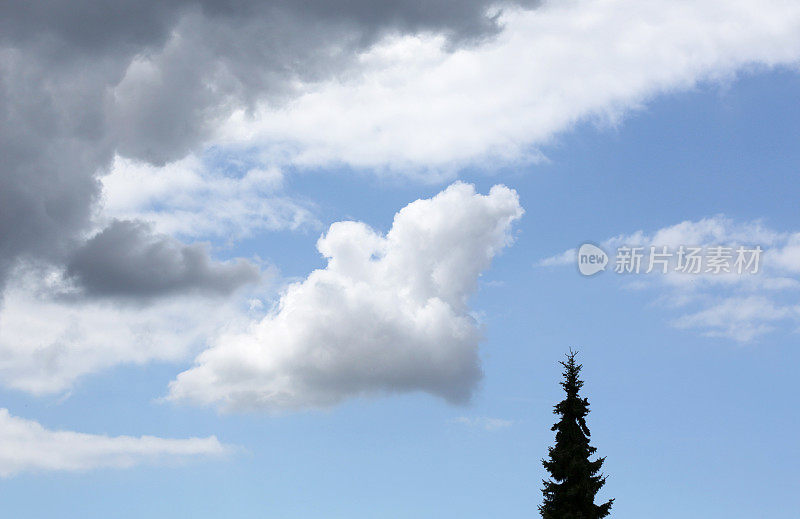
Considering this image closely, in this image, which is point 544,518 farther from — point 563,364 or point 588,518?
point 563,364

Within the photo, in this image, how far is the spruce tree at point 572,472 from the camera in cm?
5900

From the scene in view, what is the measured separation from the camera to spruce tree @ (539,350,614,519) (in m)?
59.0

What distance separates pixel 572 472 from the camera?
59.3 meters

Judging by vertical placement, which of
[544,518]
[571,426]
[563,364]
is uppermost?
[563,364]

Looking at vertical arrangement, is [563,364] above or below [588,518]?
above

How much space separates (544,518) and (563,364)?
1010cm

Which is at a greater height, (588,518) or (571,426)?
(571,426)

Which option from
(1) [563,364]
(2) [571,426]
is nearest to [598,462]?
(2) [571,426]

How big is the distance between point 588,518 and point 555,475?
130 inches

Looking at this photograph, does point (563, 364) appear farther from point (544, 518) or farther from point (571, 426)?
point (544, 518)

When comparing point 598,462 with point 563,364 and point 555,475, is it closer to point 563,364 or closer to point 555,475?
point 555,475

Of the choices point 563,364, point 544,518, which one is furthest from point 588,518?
point 563,364

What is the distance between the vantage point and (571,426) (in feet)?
199

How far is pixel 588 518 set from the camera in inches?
2320
